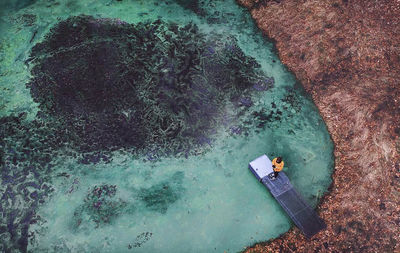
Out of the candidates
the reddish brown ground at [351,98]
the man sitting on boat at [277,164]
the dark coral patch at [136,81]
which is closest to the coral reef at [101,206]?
the dark coral patch at [136,81]

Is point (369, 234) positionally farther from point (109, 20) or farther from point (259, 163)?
point (109, 20)

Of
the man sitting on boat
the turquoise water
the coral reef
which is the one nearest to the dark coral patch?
the turquoise water

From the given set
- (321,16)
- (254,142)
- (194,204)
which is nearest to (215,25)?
(321,16)

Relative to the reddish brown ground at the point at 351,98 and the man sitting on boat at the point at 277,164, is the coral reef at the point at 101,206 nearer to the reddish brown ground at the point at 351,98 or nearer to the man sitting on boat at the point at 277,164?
the reddish brown ground at the point at 351,98

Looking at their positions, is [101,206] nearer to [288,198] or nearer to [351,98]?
[288,198]

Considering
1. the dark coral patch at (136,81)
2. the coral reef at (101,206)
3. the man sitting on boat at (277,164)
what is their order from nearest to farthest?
the man sitting on boat at (277,164) → the coral reef at (101,206) → the dark coral patch at (136,81)

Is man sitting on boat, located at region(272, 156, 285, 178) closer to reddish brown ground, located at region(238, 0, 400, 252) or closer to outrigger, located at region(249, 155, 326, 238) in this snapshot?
outrigger, located at region(249, 155, 326, 238)
